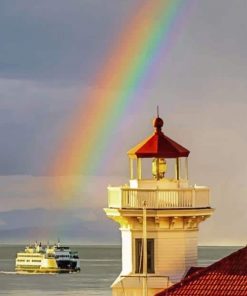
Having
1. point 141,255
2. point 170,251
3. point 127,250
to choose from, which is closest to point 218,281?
point 170,251

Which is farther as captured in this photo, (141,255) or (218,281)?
(141,255)

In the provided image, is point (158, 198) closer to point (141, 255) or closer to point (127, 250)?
point (141, 255)

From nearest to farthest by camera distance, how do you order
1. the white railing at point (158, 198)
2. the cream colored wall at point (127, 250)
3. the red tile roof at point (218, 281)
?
the red tile roof at point (218, 281)
the white railing at point (158, 198)
the cream colored wall at point (127, 250)

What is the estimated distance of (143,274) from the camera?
106 feet

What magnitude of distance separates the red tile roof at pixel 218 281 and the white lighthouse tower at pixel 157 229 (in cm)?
290

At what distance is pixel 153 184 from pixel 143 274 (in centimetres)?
224

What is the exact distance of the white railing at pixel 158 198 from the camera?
32.5 metres

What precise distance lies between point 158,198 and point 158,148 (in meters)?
1.50

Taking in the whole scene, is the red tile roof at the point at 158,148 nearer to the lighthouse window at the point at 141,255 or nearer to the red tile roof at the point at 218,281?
the lighthouse window at the point at 141,255

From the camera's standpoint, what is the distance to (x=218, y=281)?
29016mm

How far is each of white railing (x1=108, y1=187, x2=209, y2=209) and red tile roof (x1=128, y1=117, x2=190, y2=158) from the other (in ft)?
3.83

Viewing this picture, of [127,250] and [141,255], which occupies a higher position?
[127,250]

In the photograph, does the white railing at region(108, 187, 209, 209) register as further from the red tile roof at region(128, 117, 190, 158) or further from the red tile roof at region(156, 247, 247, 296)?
the red tile roof at region(156, 247, 247, 296)

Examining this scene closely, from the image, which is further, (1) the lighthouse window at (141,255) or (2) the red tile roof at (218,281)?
(1) the lighthouse window at (141,255)
